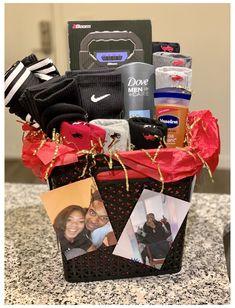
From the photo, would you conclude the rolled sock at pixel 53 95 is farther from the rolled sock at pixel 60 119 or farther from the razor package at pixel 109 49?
the razor package at pixel 109 49

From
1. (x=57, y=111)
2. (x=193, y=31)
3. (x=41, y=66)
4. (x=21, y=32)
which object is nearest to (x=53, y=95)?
(x=57, y=111)

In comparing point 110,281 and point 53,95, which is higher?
point 53,95

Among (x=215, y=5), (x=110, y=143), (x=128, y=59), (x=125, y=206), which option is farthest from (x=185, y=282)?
(x=215, y=5)

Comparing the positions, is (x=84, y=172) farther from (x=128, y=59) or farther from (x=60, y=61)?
(x=60, y=61)

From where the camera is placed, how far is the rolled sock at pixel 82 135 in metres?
0.69

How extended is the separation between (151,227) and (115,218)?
67 millimetres

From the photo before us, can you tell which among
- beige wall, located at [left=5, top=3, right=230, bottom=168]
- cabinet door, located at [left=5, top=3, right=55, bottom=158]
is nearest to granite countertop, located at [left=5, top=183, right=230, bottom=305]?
beige wall, located at [left=5, top=3, right=230, bottom=168]

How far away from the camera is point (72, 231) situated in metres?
0.74

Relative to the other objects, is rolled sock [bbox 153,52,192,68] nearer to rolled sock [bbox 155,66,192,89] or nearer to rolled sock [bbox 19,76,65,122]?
rolled sock [bbox 155,66,192,89]

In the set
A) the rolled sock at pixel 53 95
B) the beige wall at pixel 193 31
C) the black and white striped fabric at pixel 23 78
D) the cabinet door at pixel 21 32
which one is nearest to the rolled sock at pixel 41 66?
the black and white striped fabric at pixel 23 78

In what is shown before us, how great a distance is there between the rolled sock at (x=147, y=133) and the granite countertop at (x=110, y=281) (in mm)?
267

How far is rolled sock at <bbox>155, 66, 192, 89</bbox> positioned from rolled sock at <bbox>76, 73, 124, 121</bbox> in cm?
8

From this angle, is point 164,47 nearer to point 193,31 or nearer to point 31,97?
point 31,97

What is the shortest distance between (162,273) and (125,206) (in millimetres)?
171
